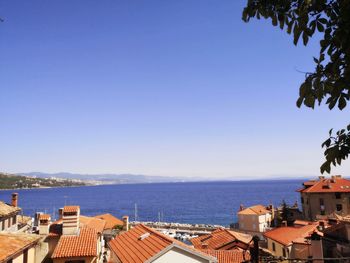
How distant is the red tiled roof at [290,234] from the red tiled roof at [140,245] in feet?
66.0

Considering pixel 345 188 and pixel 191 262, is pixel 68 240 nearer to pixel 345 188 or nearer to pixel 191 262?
pixel 191 262

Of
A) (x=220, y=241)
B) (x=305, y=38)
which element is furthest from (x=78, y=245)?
(x=305, y=38)

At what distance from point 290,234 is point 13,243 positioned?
34.5 metres

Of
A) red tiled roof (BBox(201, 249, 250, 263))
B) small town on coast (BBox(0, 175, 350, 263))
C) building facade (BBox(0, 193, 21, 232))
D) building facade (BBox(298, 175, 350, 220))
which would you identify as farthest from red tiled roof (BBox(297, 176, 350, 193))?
building facade (BBox(0, 193, 21, 232))

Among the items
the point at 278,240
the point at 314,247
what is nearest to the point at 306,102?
the point at 314,247

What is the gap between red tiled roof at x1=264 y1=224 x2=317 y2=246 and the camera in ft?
128

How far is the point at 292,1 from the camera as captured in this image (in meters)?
4.53

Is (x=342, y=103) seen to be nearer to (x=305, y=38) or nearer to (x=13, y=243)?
(x=305, y=38)

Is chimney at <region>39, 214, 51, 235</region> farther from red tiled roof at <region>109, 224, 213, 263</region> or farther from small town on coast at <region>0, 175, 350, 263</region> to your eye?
red tiled roof at <region>109, 224, 213, 263</region>

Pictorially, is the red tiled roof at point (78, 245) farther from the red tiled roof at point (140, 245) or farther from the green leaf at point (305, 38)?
the green leaf at point (305, 38)

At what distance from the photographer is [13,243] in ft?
65.5

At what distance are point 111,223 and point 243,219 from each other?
32.7 metres

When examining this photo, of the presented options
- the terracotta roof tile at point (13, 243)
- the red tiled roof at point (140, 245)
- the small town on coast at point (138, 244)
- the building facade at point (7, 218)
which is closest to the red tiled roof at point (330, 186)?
the small town on coast at point (138, 244)

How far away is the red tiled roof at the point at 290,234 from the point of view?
38.9 meters
